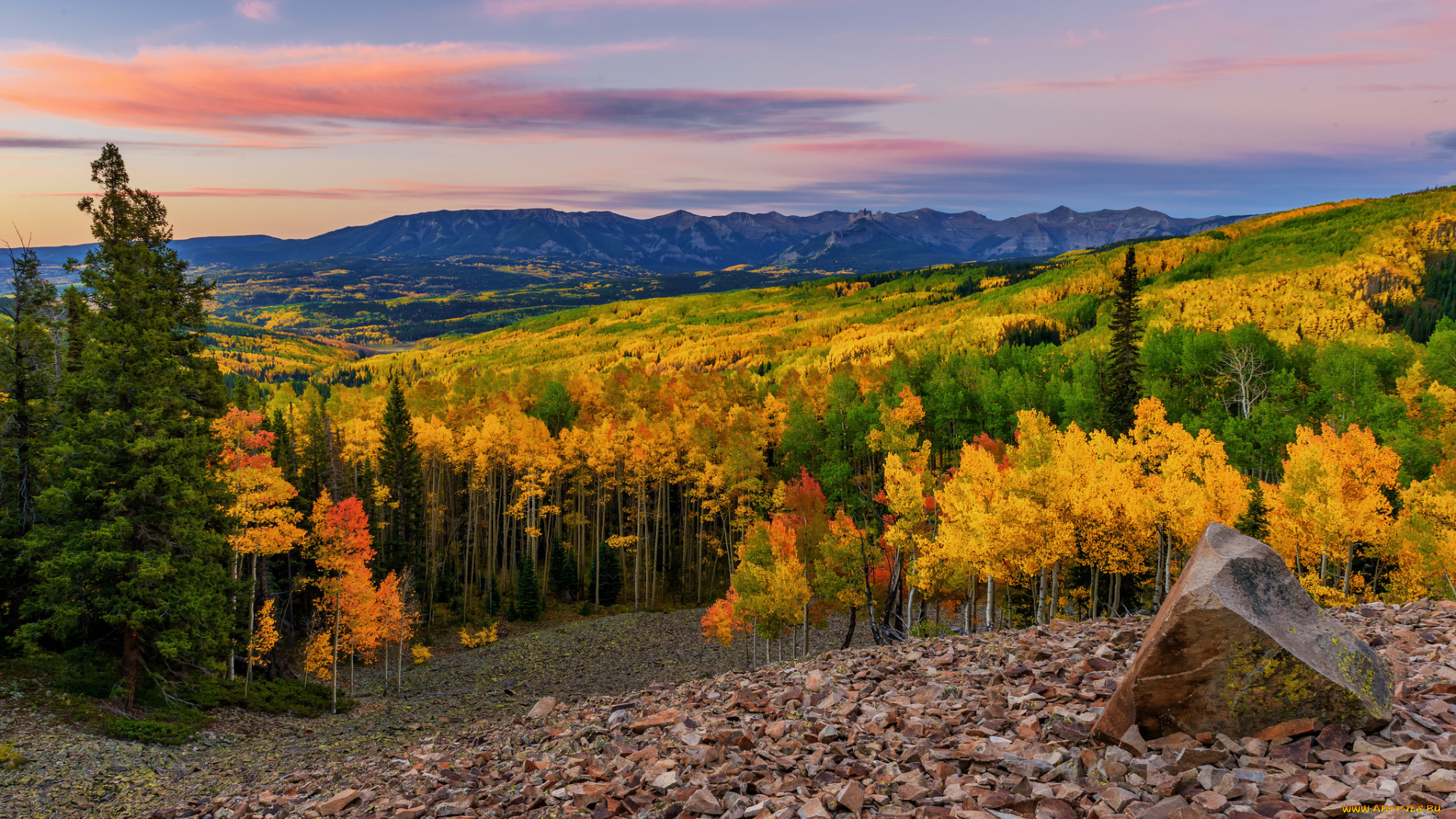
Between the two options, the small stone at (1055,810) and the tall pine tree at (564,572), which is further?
the tall pine tree at (564,572)

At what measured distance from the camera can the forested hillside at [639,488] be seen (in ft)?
92.5

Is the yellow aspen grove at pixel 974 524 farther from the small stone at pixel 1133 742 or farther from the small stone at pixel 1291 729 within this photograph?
the small stone at pixel 1291 729

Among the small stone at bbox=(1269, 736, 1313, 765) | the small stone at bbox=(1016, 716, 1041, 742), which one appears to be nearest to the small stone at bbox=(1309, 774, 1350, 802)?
the small stone at bbox=(1269, 736, 1313, 765)

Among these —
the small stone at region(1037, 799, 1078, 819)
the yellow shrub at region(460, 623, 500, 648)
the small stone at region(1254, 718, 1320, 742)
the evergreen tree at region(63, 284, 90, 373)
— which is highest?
the evergreen tree at region(63, 284, 90, 373)

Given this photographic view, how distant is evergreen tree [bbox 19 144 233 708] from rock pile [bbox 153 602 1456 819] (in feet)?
42.6

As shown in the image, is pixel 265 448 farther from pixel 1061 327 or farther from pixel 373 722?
pixel 1061 327

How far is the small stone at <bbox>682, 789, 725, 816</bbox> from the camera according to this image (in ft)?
33.6

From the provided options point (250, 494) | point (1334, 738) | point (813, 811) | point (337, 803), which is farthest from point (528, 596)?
point (1334, 738)

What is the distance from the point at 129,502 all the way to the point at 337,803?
21286 mm

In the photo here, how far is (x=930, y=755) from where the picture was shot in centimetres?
1089

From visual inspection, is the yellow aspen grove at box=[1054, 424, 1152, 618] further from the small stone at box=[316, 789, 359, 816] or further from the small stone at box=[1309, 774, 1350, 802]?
the small stone at box=[316, 789, 359, 816]

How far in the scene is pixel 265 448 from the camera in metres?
43.8

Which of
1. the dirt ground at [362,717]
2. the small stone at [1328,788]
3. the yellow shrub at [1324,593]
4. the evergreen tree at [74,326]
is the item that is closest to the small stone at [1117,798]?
the small stone at [1328,788]

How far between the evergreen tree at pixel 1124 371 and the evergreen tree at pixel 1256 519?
55.7ft
